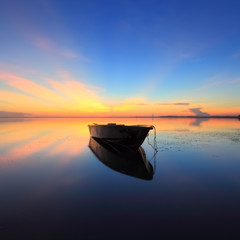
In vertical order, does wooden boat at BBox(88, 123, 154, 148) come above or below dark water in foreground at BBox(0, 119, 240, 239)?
above

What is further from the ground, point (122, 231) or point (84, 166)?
point (122, 231)

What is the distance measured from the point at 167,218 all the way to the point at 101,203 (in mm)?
1825

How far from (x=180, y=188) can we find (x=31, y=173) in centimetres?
648

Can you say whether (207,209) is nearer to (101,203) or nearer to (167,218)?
(167,218)

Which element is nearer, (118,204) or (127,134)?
(118,204)

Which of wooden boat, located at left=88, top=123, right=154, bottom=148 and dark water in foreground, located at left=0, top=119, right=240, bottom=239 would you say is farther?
wooden boat, located at left=88, top=123, right=154, bottom=148

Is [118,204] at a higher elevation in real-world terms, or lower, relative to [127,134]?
lower

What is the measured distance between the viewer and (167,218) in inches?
144

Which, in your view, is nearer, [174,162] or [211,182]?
[211,182]

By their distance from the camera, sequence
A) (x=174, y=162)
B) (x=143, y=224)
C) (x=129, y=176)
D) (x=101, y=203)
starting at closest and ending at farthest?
(x=143, y=224), (x=101, y=203), (x=129, y=176), (x=174, y=162)

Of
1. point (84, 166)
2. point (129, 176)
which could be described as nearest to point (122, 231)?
point (129, 176)

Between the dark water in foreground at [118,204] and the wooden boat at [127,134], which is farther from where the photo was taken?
the wooden boat at [127,134]

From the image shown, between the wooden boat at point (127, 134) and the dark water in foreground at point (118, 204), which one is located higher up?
the wooden boat at point (127, 134)

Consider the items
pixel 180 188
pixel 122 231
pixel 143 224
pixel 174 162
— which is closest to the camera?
pixel 122 231
